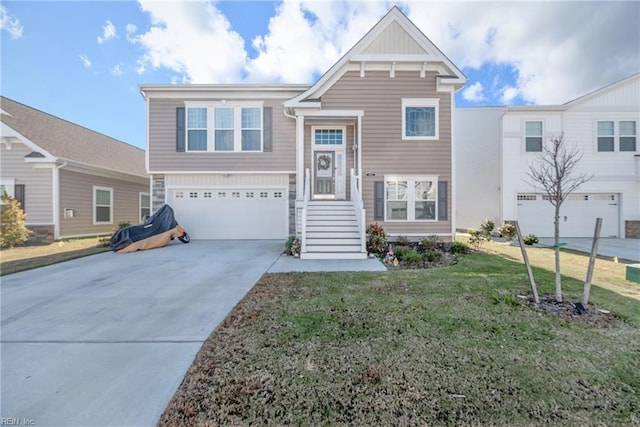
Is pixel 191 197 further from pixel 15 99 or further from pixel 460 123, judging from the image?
pixel 460 123

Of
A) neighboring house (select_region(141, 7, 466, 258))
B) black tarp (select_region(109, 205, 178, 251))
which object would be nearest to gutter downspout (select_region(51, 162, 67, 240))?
neighboring house (select_region(141, 7, 466, 258))

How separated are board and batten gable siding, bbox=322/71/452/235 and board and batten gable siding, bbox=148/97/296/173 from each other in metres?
2.17

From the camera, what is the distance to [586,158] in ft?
41.0

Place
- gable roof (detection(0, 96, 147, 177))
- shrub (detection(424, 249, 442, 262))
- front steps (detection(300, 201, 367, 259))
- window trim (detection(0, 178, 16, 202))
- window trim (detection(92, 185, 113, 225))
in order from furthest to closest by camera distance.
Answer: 1. window trim (detection(92, 185, 113, 225))
2. gable roof (detection(0, 96, 147, 177))
3. window trim (detection(0, 178, 16, 202))
4. front steps (detection(300, 201, 367, 259))
5. shrub (detection(424, 249, 442, 262))

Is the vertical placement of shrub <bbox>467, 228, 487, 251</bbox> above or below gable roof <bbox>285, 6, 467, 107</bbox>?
below

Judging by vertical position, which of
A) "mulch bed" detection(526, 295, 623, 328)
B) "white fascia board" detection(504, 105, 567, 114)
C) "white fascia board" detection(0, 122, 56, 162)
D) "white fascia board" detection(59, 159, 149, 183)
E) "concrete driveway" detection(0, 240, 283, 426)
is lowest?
"concrete driveway" detection(0, 240, 283, 426)

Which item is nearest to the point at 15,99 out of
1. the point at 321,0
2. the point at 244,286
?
the point at 321,0

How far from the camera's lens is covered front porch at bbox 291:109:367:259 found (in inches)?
312

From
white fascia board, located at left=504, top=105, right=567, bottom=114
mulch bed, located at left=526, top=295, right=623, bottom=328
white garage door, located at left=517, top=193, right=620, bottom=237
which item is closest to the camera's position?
mulch bed, located at left=526, top=295, right=623, bottom=328

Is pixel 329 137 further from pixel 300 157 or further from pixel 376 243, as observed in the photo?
pixel 376 243

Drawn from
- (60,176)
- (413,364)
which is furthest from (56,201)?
(413,364)

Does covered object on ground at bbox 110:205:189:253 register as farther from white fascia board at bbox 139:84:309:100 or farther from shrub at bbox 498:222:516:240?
shrub at bbox 498:222:516:240

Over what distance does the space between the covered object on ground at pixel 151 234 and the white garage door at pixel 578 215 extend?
15.3 metres

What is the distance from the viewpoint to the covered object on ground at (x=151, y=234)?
8.79 m
